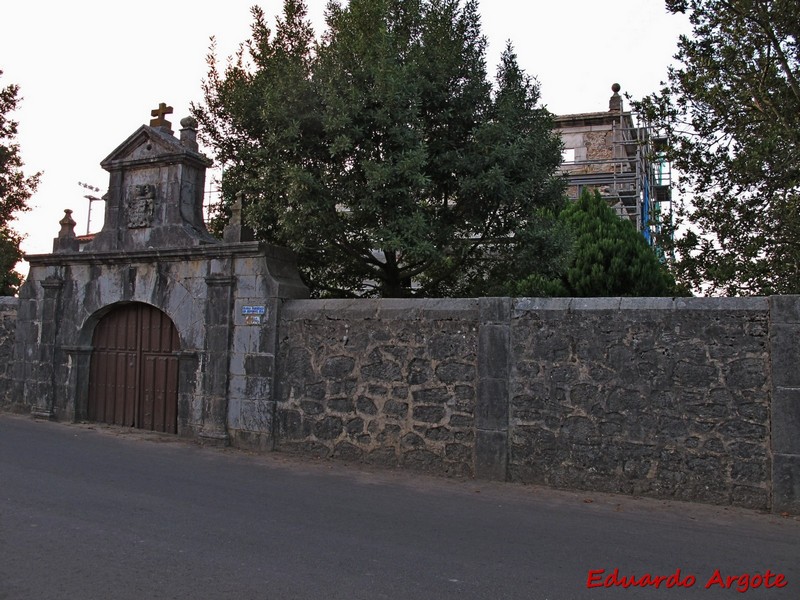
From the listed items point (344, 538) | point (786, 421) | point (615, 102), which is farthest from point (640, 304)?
point (615, 102)

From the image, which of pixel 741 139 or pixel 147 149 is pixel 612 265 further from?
pixel 147 149

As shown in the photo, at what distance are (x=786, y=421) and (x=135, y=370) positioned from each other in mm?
8539

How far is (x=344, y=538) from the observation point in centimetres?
473

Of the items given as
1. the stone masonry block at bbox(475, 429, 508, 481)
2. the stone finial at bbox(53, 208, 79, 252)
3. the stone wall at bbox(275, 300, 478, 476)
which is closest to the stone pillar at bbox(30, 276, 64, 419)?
the stone finial at bbox(53, 208, 79, 252)

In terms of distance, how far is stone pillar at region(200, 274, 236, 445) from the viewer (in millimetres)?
8531

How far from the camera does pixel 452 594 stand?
373 cm

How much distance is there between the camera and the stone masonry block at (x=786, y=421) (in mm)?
5695

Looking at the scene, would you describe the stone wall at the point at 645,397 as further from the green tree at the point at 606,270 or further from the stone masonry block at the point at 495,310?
the green tree at the point at 606,270

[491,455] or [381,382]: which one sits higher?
[381,382]

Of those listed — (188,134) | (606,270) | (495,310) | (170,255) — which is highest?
(188,134)

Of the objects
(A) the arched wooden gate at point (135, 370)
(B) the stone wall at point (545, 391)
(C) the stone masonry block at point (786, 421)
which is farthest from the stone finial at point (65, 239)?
(C) the stone masonry block at point (786, 421)

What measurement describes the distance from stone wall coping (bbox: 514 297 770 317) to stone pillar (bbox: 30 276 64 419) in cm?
776

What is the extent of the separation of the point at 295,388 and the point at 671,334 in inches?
179

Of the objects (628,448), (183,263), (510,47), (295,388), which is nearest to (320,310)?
(295,388)
